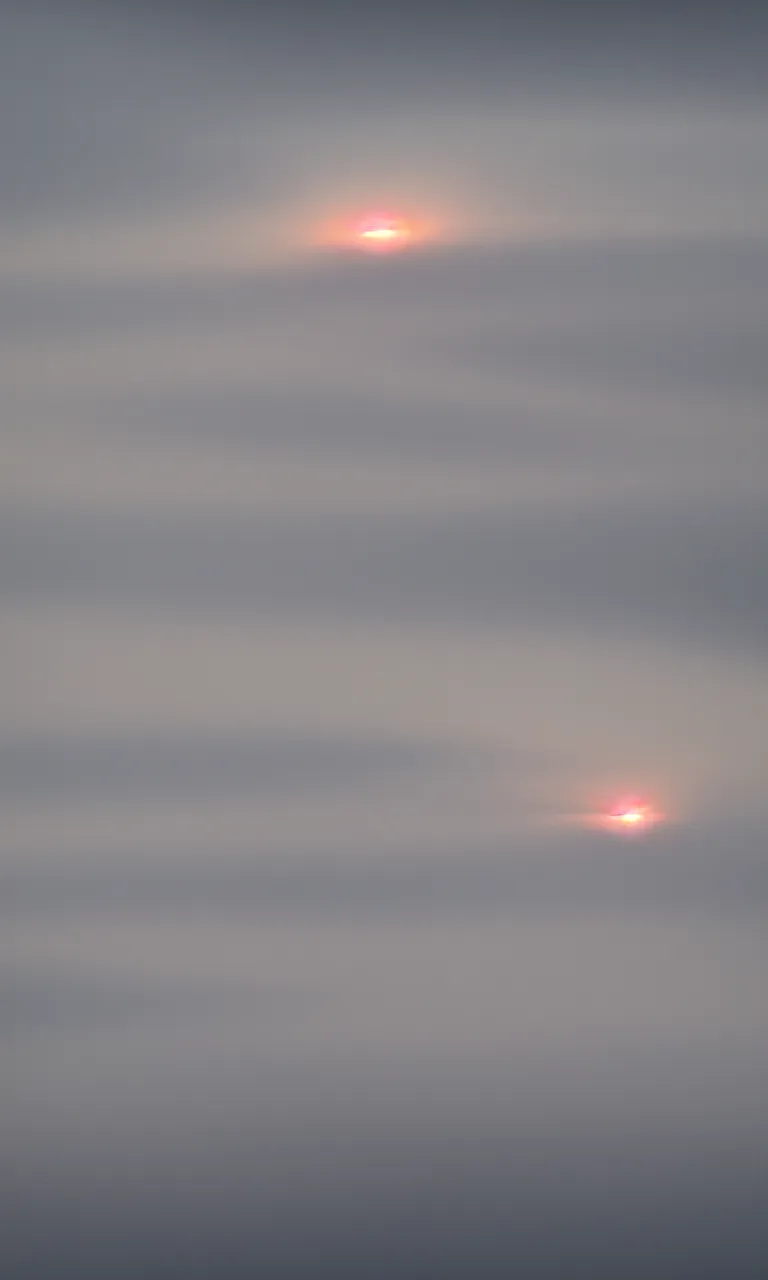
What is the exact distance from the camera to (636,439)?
1.20m

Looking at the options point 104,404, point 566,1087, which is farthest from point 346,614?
point 566,1087

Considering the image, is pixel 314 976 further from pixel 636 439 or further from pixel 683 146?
pixel 683 146

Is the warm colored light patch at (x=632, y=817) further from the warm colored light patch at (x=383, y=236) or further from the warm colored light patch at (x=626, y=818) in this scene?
the warm colored light patch at (x=383, y=236)

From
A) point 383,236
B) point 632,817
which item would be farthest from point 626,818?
point 383,236

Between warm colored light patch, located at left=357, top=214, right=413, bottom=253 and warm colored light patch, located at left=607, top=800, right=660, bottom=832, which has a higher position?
warm colored light patch, located at left=357, top=214, right=413, bottom=253

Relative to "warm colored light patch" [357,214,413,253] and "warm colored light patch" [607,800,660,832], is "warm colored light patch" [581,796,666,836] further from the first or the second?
"warm colored light patch" [357,214,413,253]

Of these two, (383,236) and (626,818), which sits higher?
(383,236)

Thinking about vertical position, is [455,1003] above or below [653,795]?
below

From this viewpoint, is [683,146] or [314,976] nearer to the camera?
[314,976]

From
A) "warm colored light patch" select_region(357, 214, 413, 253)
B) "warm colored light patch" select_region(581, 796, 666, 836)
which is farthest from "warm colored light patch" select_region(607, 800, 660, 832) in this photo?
"warm colored light patch" select_region(357, 214, 413, 253)

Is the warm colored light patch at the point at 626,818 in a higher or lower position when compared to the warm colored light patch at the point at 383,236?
lower

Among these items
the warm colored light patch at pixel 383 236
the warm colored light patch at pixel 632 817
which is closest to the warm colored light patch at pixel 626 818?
the warm colored light patch at pixel 632 817

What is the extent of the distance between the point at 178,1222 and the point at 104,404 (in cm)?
55

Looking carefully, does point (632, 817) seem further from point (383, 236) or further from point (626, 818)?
point (383, 236)
